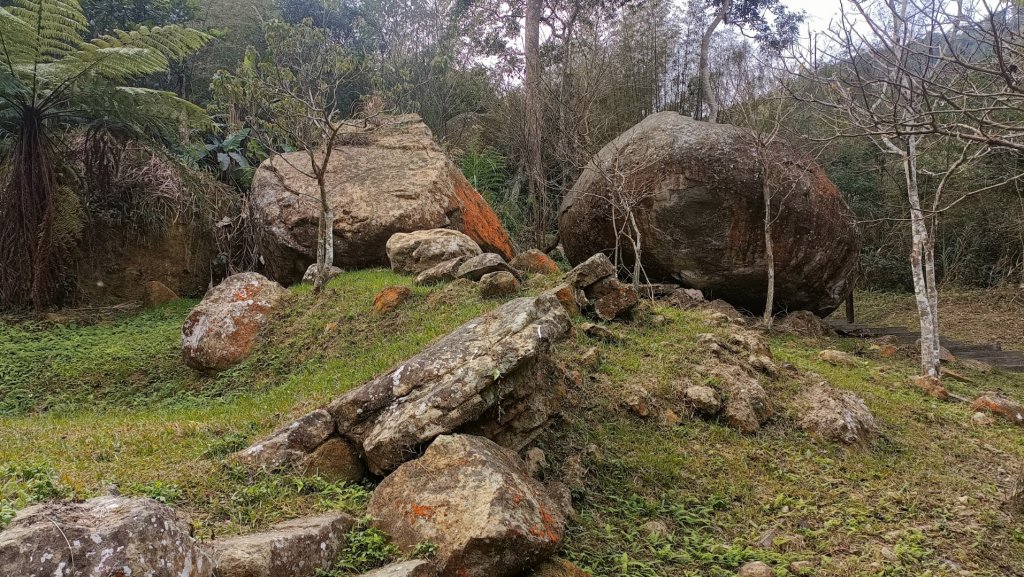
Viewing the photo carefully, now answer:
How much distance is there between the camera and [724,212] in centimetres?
1112

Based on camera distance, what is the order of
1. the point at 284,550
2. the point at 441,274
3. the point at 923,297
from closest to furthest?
the point at 284,550, the point at 441,274, the point at 923,297

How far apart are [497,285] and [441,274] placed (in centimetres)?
113

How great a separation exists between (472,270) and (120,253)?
23.2ft

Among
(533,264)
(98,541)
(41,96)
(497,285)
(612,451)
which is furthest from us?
(533,264)

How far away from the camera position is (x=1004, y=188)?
54.1ft

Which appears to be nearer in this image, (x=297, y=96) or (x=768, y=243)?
(x=297, y=96)

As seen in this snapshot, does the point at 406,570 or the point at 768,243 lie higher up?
the point at 768,243

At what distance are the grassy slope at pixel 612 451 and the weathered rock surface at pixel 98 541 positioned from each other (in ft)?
2.21

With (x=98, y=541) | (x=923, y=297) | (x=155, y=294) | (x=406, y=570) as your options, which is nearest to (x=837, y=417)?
(x=923, y=297)

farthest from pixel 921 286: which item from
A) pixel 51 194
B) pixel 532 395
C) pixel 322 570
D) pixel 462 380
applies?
pixel 51 194

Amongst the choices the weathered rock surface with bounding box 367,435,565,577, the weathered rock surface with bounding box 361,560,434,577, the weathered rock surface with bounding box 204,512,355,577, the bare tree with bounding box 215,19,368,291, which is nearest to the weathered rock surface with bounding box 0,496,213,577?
the weathered rock surface with bounding box 204,512,355,577

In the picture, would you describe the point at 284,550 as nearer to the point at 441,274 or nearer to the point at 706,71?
the point at 441,274

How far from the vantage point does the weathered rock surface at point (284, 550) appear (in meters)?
2.97

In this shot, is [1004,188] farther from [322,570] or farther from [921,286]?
[322,570]
